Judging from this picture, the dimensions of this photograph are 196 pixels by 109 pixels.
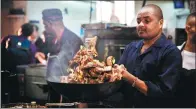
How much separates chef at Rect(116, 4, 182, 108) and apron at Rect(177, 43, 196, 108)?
0.13 meters

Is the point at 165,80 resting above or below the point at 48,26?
below

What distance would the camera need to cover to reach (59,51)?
2504 millimetres

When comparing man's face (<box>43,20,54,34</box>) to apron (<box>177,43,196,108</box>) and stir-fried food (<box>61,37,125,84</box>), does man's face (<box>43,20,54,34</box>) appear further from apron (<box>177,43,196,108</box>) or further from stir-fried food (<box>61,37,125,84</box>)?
apron (<box>177,43,196,108</box>)

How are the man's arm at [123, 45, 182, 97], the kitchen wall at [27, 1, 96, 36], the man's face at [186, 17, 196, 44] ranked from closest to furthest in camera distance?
the man's arm at [123, 45, 182, 97]
the man's face at [186, 17, 196, 44]
the kitchen wall at [27, 1, 96, 36]

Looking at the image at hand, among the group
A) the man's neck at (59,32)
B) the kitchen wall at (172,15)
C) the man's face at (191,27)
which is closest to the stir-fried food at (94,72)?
the man's face at (191,27)

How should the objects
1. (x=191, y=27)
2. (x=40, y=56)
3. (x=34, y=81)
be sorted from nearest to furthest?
(x=191, y=27), (x=34, y=81), (x=40, y=56)

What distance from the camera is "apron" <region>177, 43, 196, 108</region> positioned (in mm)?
1671

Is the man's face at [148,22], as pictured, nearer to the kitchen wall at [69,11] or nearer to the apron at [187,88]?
the apron at [187,88]

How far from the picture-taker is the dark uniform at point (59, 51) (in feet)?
6.85

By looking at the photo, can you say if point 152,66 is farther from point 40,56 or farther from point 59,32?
point 40,56

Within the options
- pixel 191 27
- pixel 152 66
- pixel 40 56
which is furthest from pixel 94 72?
pixel 40 56

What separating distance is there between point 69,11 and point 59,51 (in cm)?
308

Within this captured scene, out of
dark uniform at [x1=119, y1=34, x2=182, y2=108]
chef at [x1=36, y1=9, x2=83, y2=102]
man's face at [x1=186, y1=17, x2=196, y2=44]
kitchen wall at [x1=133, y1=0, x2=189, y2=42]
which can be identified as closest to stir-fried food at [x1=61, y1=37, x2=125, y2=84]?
dark uniform at [x1=119, y1=34, x2=182, y2=108]

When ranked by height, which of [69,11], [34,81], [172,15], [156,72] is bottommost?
[34,81]
